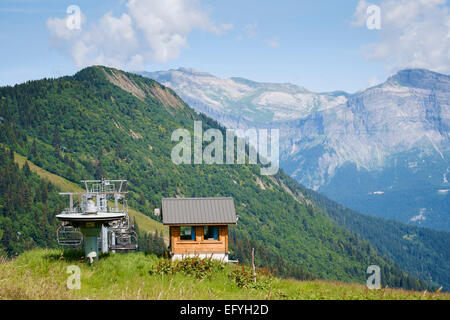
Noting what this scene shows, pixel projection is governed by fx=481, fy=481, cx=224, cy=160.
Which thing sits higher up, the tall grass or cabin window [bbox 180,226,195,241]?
cabin window [bbox 180,226,195,241]

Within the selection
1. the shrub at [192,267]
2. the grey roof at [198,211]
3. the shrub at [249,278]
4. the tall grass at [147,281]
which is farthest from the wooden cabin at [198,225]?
the shrub at [249,278]

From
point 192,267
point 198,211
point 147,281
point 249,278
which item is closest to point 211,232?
point 198,211

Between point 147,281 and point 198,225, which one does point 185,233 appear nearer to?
point 198,225

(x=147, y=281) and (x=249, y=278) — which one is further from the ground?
(x=147, y=281)

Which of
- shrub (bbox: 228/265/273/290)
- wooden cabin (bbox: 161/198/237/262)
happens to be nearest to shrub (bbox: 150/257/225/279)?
shrub (bbox: 228/265/273/290)

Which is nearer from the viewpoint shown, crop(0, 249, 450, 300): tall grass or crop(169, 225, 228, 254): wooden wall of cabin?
crop(0, 249, 450, 300): tall grass

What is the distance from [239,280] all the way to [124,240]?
31583 mm

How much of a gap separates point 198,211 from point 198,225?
2.81ft

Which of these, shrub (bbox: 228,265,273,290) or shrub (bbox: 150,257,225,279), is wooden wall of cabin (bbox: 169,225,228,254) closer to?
shrub (bbox: 150,257,225,279)

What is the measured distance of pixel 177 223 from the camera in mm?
28703

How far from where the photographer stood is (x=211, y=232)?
2959 cm

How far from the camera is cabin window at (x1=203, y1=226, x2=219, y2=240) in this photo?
29.5 meters
